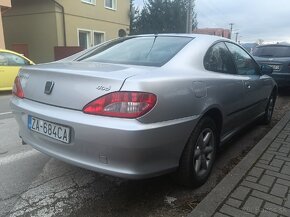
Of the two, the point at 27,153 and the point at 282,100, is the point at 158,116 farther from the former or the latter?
the point at 282,100

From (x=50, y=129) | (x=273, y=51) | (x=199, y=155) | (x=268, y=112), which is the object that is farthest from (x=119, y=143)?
(x=273, y=51)

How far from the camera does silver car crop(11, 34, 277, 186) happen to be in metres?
2.73

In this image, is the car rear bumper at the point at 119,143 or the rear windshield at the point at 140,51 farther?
the rear windshield at the point at 140,51

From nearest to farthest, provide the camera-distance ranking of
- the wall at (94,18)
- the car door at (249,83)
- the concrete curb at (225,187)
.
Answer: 1. the concrete curb at (225,187)
2. the car door at (249,83)
3. the wall at (94,18)

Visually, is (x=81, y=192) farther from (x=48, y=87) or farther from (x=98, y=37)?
(x=98, y=37)

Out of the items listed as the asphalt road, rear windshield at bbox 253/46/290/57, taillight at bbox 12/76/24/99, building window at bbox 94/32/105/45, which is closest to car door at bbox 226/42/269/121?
the asphalt road

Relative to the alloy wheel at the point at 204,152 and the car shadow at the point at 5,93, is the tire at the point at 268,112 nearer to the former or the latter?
the alloy wheel at the point at 204,152

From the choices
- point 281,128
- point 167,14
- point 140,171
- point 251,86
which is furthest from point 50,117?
point 167,14

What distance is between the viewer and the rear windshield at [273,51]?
10.5 m

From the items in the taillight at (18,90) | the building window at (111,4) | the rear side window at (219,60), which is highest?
the building window at (111,4)

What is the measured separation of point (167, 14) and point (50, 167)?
120 feet

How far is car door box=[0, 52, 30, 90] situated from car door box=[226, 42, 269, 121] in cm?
783

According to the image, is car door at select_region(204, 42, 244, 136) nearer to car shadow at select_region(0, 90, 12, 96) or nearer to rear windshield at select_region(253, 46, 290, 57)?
rear windshield at select_region(253, 46, 290, 57)

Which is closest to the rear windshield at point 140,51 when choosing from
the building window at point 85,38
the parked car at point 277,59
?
the parked car at point 277,59
